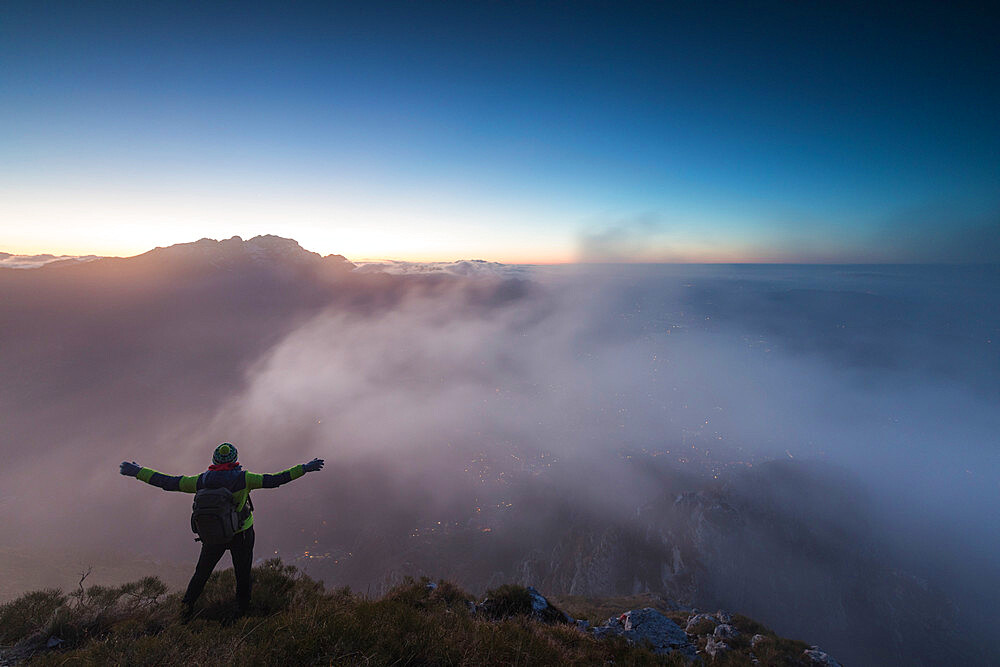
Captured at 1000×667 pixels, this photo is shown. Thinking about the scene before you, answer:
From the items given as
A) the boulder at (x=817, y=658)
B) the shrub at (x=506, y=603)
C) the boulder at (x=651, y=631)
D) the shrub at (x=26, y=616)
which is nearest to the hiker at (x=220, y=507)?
the shrub at (x=26, y=616)

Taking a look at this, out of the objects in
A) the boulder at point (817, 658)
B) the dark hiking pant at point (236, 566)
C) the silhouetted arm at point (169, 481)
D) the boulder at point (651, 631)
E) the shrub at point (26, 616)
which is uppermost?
the silhouetted arm at point (169, 481)

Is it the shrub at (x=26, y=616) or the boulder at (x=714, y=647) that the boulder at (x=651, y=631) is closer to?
the boulder at (x=714, y=647)

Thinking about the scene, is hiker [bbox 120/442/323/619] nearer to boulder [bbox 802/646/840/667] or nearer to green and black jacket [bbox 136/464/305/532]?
green and black jacket [bbox 136/464/305/532]

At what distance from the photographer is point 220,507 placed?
6441 millimetres

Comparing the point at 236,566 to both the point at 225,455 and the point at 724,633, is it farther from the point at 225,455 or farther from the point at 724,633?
the point at 724,633

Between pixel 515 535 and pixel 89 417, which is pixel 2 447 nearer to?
pixel 89 417

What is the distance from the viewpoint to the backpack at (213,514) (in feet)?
20.9

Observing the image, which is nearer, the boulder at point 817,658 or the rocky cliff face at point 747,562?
the boulder at point 817,658

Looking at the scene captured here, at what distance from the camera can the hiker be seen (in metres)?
6.43

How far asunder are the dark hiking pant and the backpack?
380 millimetres

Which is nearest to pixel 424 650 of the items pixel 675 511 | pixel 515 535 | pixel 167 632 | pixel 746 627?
pixel 167 632

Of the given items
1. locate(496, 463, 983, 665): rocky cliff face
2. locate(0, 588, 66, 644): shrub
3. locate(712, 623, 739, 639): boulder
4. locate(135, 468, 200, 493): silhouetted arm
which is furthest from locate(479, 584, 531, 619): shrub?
locate(496, 463, 983, 665): rocky cliff face

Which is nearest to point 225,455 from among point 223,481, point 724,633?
point 223,481

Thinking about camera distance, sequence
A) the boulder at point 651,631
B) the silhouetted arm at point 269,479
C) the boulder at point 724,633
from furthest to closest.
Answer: the boulder at point 724,633
the boulder at point 651,631
the silhouetted arm at point 269,479
